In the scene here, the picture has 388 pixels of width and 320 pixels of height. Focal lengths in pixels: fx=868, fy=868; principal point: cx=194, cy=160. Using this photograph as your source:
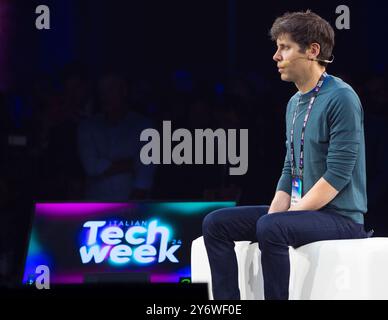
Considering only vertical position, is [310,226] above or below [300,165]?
below

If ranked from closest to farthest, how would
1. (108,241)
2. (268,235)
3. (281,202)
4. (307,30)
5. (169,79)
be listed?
(268,235) < (307,30) < (281,202) < (108,241) < (169,79)

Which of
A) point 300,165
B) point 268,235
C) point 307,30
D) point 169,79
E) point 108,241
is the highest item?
point 307,30

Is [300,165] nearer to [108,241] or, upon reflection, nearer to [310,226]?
[310,226]

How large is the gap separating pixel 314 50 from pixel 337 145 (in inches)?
15.8

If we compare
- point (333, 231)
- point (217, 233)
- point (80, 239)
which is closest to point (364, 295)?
point (333, 231)

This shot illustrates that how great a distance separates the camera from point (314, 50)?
3258mm

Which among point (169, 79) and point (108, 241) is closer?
point (108, 241)

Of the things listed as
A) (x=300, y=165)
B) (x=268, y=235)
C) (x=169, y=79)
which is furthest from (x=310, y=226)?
(x=169, y=79)

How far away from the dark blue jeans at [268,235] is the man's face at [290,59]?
0.53 metres

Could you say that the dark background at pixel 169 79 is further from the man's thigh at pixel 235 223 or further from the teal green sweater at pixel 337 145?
the teal green sweater at pixel 337 145

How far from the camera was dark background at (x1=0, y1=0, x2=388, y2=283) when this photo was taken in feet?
17.1

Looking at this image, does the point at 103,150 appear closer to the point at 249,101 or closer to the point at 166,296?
the point at 249,101

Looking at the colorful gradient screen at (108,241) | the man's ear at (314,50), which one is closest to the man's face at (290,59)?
the man's ear at (314,50)

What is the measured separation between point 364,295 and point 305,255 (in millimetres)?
253
